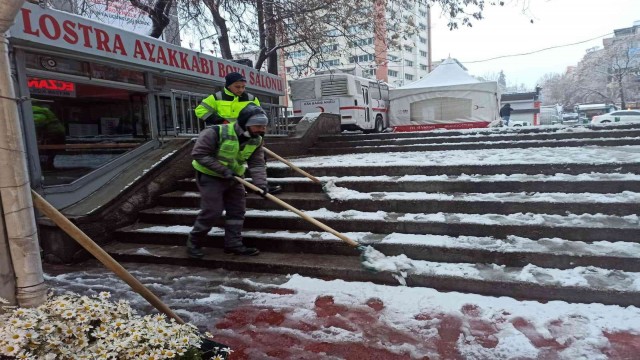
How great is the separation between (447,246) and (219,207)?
7.70ft

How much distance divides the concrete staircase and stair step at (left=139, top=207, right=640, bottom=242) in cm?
1

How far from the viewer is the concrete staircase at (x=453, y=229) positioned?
135 inches

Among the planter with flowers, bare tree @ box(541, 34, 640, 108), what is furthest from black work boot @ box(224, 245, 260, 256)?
bare tree @ box(541, 34, 640, 108)

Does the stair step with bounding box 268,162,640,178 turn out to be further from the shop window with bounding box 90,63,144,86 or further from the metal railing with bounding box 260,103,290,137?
the metal railing with bounding box 260,103,290,137

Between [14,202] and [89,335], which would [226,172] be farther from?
[89,335]

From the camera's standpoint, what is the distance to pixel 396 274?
3.65 m

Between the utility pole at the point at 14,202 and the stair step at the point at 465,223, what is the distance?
306 cm

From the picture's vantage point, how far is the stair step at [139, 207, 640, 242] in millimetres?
3799

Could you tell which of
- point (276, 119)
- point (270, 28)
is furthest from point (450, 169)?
point (270, 28)

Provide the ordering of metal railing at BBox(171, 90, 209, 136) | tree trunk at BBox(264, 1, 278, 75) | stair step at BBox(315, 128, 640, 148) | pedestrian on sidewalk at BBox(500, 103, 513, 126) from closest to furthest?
1. metal railing at BBox(171, 90, 209, 136)
2. stair step at BBox(315, 128, 640, 148)
3. tree trunk at BBox(264, 1, 278, 75)
4. pedestrian on sidewalk at BBox(500, 103, 513, 126)

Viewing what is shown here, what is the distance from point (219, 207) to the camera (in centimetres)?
421

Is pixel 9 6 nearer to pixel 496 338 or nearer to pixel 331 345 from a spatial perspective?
pixel 331 345

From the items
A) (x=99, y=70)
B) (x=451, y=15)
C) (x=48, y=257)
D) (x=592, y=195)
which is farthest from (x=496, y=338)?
(x=451, y=15)

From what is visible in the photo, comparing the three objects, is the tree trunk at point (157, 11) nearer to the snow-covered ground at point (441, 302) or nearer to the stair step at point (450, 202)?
the stair step at point (450, 202)
